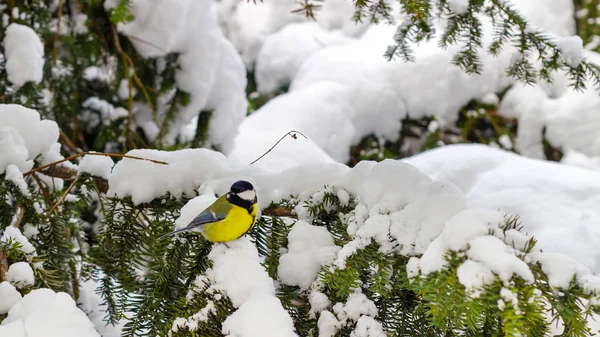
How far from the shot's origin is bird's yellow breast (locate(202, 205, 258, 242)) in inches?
35.5

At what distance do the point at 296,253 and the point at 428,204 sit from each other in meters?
0.27

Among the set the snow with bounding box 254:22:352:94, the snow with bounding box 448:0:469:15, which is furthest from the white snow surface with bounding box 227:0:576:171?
the snow with bounding box 448:0:469:15

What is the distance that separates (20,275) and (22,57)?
1037mm

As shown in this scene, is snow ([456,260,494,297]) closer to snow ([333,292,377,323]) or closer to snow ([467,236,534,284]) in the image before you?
snow ([467,236,534,284])

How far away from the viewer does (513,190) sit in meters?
2.76

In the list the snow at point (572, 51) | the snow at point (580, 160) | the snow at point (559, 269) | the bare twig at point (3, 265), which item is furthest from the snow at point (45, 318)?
the snow at point (580, 160)

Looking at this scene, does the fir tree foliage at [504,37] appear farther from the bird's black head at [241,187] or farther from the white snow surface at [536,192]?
the white snow surface at [536,192]

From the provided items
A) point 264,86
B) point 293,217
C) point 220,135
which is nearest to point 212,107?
point 220,135

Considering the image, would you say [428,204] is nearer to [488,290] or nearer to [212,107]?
[488,290]

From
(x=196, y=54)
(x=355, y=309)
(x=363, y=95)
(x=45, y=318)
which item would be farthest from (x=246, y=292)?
(x=363, y=95)

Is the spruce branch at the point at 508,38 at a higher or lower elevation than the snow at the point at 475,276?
higher

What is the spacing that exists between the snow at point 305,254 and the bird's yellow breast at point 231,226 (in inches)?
3.5

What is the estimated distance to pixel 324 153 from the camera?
336 centimetres

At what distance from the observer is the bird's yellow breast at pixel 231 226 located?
0.90 m
